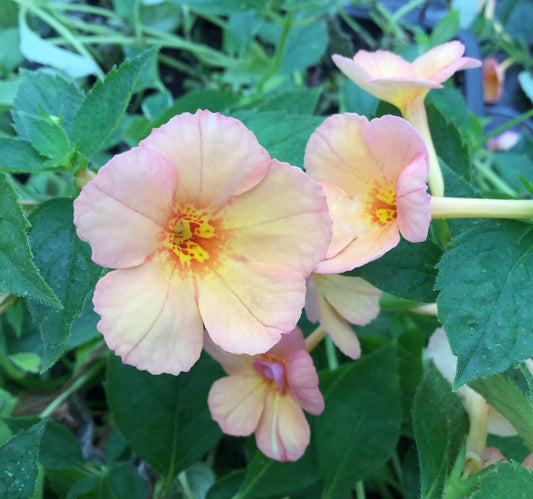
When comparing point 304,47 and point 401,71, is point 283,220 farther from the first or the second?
point 304,47

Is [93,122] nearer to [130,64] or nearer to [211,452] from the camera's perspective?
[130,64]

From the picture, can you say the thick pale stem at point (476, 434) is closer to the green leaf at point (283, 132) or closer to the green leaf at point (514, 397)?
the green leaf at point (514, 397)

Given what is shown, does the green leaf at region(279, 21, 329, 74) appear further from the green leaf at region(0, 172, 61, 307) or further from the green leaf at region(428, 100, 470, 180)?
the green leaf at region(0, 172, 61, 307)

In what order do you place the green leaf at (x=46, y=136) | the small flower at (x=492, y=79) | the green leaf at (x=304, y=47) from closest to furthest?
1. the green leaf at (x=46, y=136)
2. the green leaf at (x=304, y=47)
3. the small flower at (x=492, y=79)

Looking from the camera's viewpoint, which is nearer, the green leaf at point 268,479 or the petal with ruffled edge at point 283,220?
the petal with ruffled edge at point 283,220

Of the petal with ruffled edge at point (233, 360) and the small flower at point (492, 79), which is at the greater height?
the petal with ruffled edge at point (233, 360)

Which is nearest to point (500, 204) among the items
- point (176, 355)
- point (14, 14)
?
point (176, 355)

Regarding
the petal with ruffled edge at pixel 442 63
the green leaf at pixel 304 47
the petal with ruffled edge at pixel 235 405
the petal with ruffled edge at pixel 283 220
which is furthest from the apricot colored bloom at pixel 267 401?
the green leaf at pixel 304 47

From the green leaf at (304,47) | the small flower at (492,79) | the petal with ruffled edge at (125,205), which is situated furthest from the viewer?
the small flower at (492,79)
